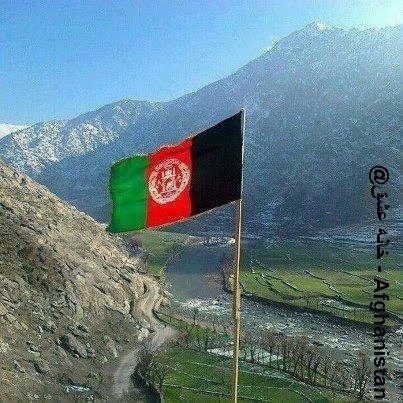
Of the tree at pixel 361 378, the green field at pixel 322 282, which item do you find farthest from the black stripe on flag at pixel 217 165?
the green field at pixel 322 282

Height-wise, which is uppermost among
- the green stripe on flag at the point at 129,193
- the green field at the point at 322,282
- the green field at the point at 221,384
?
the green field at the point at 322,282

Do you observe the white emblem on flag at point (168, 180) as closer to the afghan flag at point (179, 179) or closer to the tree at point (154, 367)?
the afghan flag at point (179, 179)

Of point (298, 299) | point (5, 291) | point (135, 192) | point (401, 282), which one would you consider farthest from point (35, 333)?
point (401, 282)

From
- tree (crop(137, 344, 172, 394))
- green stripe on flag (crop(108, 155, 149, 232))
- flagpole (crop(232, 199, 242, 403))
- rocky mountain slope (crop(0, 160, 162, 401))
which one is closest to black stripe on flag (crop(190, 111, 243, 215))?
flagpole (crop(232, 199, 242, 403))

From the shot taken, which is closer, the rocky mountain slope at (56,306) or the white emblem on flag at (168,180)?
the white emblem on flag at (168,180)

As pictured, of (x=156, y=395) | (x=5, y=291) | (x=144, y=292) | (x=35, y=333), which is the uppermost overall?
(x=144, y=292)

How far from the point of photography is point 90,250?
366ft

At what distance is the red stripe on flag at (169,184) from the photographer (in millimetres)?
20125

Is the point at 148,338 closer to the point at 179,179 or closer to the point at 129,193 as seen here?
the point at 129,193

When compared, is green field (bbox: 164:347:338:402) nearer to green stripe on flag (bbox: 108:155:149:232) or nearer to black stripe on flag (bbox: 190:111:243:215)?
green stripe on flag (bbox: 108:155:149:232)

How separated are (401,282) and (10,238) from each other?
108686 mm

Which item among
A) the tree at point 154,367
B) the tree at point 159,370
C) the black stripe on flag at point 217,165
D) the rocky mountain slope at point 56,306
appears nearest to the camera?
the black stripe on flag at point 217,165

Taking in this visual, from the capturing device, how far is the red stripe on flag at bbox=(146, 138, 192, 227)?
2012cm

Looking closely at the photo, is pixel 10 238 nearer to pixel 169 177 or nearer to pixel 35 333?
pixel 35 333
